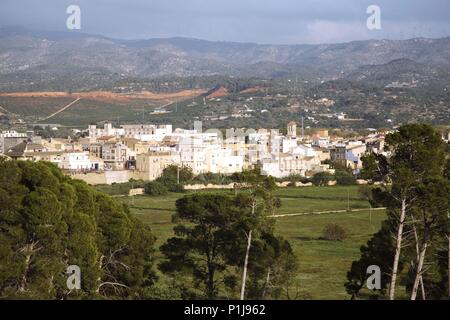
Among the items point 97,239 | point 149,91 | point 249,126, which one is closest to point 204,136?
point 249,126

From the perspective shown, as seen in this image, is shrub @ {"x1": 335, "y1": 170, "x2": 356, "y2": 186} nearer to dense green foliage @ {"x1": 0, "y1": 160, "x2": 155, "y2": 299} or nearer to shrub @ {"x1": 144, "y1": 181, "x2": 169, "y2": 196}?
shrub @ {"x1": 144, "y1": 181, "x2": 169, "y2": 196}

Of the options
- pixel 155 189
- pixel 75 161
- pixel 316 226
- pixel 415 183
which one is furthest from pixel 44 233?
pixel 75 161

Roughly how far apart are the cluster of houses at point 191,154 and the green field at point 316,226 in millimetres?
7433

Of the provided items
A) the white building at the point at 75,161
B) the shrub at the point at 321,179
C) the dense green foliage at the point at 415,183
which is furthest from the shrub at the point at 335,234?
the white building at the point at 75,161

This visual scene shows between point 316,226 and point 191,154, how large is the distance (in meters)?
24.0

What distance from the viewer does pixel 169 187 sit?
5056cm

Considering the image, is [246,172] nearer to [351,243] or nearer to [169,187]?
[351,243]

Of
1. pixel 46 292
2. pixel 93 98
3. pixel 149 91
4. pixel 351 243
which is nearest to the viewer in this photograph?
pixel 46 292

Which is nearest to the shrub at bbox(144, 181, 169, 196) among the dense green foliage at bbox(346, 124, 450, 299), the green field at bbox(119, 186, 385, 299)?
the green field at bbox(119, 186, 385, 299)

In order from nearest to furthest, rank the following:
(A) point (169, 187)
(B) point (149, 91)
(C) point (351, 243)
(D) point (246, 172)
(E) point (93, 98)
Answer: (D) point (246, 172)
(C) point (351, 243)
(A) point (169, 187)
(E) point (93, 98)
(B) point (149, 91)

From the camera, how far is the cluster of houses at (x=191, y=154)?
56062mm

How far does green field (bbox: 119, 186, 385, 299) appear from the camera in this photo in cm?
2289

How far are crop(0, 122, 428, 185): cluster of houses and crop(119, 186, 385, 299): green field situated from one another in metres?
7.43
